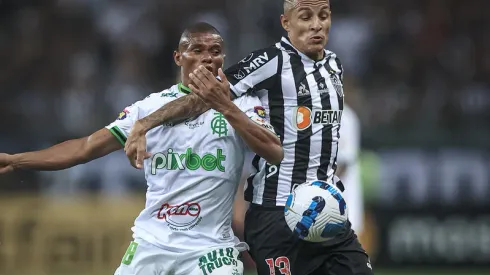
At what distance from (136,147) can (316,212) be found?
47.4 inches

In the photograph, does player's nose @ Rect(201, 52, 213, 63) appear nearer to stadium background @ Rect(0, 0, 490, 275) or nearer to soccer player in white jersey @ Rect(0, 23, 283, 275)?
soccer player in white jersey @ Rect(0, 23, 283, 275)

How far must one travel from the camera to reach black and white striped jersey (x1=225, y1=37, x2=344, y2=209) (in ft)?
21.4

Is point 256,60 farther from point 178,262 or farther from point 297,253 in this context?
point 178,262

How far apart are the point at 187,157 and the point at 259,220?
76 centimetres

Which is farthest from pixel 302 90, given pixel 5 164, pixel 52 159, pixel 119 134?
pixel 5 164

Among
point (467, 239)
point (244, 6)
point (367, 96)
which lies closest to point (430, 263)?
point (467, 239)

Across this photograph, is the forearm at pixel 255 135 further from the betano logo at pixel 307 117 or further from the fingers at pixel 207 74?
the betano logo at pixel 307 117

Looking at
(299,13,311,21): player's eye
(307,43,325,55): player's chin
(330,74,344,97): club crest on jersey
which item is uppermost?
(299,13,311,21): player's eye

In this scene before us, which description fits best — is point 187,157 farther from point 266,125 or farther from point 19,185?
point 19,185

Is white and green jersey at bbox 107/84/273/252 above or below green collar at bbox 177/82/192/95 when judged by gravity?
below

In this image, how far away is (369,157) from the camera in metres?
13.0

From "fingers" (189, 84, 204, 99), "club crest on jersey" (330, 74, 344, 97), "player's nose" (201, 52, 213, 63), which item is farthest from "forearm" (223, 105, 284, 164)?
"club crest on jersey" (330, 74, 344, 97)

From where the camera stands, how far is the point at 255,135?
574 cm

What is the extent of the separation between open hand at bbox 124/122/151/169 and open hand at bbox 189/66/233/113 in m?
0.41
